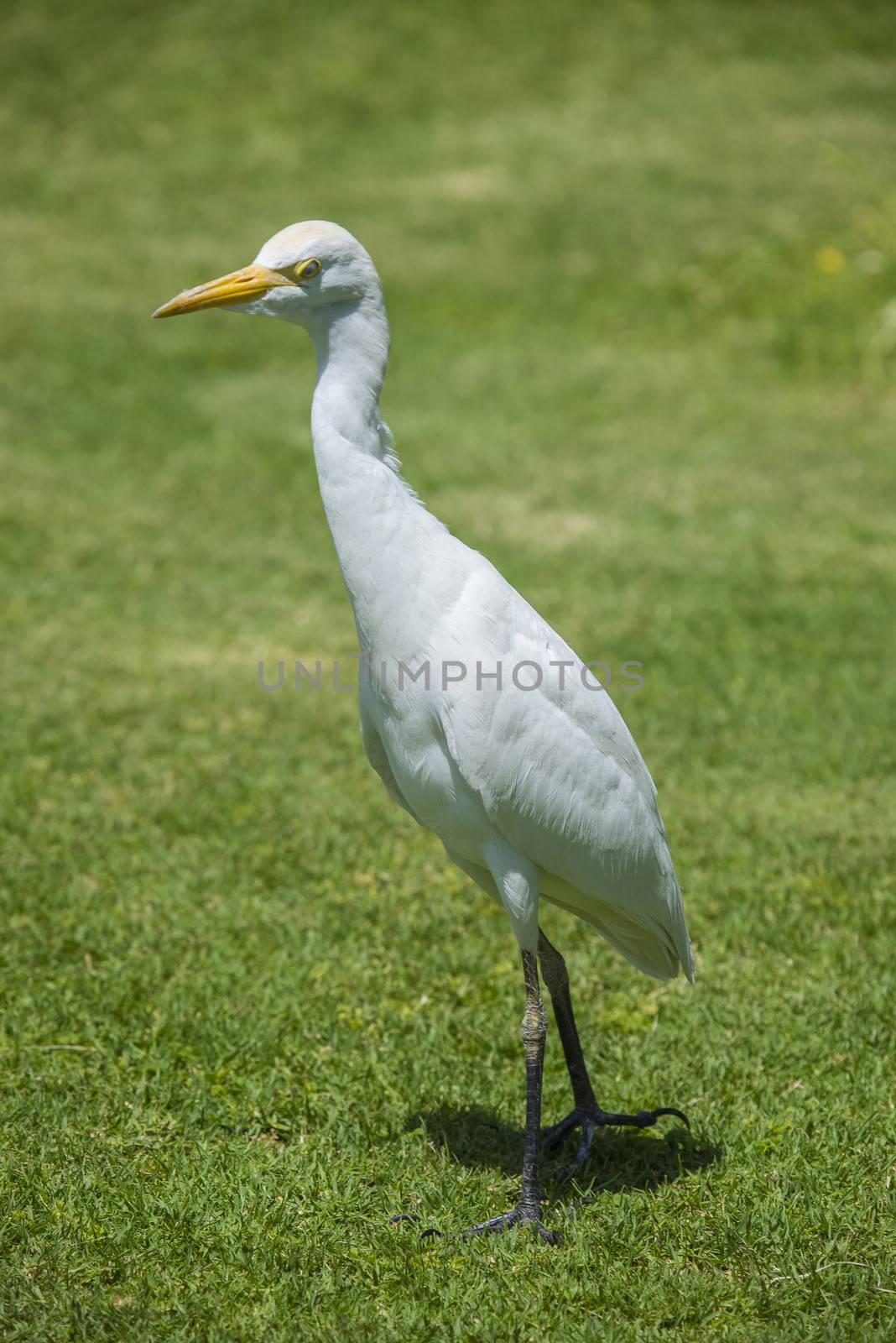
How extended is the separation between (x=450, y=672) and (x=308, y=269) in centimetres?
96

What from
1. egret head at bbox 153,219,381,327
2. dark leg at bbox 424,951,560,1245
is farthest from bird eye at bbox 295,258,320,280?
dark leg at bbox 424,951,560,1245

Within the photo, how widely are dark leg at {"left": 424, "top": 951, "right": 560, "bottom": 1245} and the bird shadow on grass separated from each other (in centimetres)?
19

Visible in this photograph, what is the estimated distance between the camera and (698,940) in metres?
4.32

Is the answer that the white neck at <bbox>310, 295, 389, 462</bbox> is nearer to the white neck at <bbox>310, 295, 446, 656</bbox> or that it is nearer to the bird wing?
the white neck at <bbox>310, 295, 446, 656</bbox>

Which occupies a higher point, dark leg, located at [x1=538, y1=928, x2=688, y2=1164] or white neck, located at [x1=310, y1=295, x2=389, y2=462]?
white neck, located at [x1=310, y1=295, x2=389, y2=462]

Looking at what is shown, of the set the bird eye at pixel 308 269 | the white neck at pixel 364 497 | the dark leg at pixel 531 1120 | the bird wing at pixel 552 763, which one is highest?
the bird eye at pixel 308 269

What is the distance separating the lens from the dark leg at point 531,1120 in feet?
9.93

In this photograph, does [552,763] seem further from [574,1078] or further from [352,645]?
[352,645]

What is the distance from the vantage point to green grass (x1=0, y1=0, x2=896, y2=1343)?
9.84 feet

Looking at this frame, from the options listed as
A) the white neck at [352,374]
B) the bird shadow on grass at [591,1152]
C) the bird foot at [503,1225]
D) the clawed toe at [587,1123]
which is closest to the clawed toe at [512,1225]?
the bird foot at [503,1225]

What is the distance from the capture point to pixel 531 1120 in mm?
3061

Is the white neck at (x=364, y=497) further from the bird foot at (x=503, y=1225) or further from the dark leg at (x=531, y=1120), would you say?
the bird foot at (x=503, y=1225)

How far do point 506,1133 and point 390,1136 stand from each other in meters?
0.32

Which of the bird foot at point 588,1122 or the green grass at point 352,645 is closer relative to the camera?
the green grass at point 352,645
